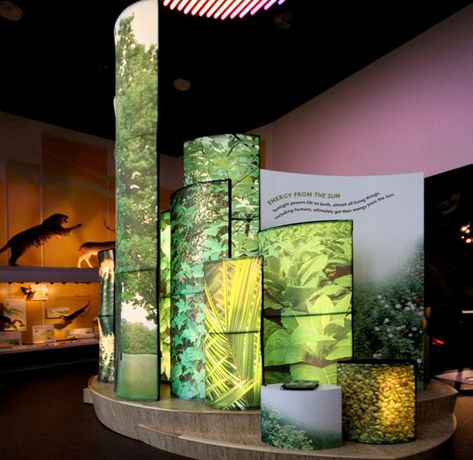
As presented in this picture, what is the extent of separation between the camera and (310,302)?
318 centimetres

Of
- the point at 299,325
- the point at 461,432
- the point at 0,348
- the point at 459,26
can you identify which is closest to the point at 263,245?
the point at 299,325

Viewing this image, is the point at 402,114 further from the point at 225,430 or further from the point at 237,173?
the point at 225,430

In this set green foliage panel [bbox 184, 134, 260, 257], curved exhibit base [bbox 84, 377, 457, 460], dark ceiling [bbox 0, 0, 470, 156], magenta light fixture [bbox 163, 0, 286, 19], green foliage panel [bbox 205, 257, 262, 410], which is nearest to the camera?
curved exhibit base [bbox 84, 377, 457, 460]

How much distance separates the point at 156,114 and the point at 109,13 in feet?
6.13

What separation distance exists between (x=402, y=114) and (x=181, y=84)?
2.66 meters

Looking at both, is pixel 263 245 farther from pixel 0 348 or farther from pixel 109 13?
pixel 0 348

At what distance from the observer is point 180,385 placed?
3543 mm

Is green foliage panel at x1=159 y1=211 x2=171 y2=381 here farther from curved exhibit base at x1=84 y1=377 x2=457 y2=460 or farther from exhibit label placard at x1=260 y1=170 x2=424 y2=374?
exhibit label placard at x1=260 y1=170 x2=424 y2=374

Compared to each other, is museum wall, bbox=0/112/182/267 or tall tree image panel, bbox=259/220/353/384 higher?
museum wall, bbox=0/112/182/267

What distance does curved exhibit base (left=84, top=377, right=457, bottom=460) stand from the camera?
2.55 metres

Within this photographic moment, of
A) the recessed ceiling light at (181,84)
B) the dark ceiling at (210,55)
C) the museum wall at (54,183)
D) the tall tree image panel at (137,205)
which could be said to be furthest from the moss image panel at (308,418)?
the museum wall at (54,183)

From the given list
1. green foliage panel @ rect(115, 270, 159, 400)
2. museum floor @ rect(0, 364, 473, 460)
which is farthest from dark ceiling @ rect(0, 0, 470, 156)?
museum floor @ rect(0, 364, 473, 460)

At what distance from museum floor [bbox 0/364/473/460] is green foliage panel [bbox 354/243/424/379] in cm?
61

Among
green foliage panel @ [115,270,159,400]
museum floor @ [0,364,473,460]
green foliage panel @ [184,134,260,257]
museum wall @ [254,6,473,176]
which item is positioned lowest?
museum floor @ [0,364,473,460]
